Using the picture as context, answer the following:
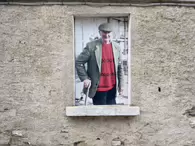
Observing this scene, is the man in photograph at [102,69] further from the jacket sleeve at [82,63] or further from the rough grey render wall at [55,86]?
the rough grey render wall at [55,86]

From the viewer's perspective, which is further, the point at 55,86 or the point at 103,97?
the point at 103,97

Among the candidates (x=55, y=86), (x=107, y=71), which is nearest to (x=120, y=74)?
(x=107, y=71)

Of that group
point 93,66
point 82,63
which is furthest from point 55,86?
point 93,66

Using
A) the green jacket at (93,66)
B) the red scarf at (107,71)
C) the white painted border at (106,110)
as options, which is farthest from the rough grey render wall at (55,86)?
the red scarf at (107,71)

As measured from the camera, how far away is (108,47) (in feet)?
16.0

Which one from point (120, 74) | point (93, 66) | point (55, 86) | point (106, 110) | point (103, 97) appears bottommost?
point (106, 110)

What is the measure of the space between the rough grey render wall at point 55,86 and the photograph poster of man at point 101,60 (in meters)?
0.17

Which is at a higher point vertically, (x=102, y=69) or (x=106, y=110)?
(x=102, y=69)

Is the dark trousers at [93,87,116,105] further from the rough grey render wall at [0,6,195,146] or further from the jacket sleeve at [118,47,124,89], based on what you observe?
the rough grey render wall at [0,6,195,146]

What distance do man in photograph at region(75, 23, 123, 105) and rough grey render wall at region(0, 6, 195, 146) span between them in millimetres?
227

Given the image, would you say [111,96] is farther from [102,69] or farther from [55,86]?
[55,86]

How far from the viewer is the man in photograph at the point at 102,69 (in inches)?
191

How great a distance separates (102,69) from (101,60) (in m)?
0.14

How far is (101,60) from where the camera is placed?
192 inches
